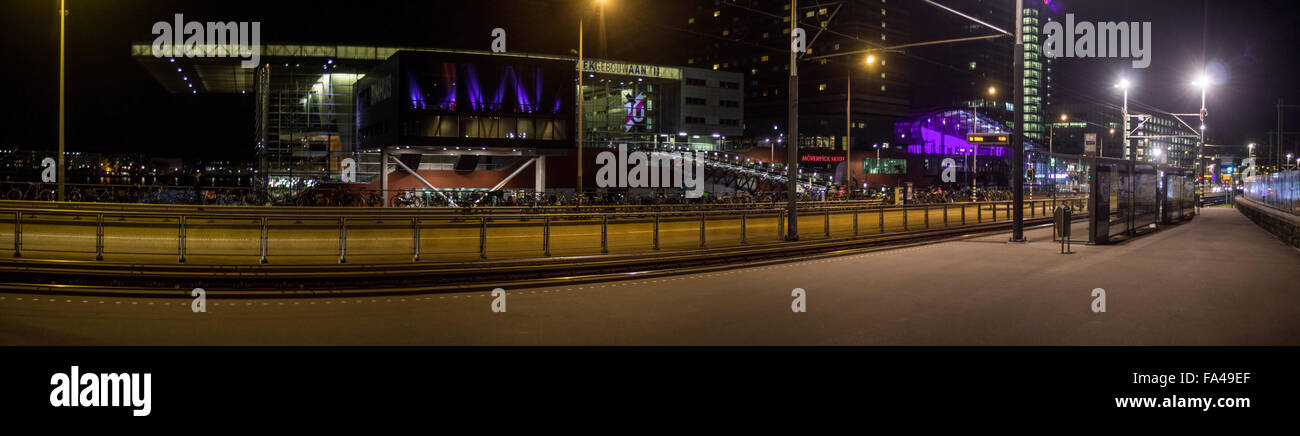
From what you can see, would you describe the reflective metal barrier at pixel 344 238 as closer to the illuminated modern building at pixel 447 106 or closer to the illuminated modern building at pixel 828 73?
the illuminated modern building at pixel 447 106

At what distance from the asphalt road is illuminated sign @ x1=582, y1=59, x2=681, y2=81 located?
57.3 m

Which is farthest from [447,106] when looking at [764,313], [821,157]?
[821,157]

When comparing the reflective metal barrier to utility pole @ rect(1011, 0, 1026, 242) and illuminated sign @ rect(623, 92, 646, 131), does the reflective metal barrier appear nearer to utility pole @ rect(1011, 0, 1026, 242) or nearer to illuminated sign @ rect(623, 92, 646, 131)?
utility pole @ rect(1011, 0, 1026, 242)

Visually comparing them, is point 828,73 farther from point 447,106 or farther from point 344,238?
point 344,238

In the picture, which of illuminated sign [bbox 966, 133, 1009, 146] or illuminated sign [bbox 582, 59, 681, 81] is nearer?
illuminated sign [bbox 966, 133, 1009, 146]

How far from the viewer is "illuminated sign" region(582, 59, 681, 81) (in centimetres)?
6988

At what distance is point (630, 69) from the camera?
74938 millimetres

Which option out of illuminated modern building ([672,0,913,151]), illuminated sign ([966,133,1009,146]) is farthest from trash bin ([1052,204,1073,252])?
illuminated modern building ([672,0,913,151])

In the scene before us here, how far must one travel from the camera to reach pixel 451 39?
2672 inches

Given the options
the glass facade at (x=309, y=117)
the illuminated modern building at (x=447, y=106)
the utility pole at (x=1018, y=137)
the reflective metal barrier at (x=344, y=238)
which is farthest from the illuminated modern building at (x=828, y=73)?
the utility pole at (x=1018, y=137)
